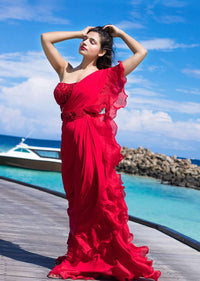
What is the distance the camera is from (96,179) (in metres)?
2.53

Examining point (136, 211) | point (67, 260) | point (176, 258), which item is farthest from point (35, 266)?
point (136, 211)

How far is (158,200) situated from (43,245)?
1235 cm

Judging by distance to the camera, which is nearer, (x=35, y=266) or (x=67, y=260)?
(x=67, y=260)

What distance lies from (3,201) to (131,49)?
4116 millimetres

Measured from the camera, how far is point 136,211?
12.7m

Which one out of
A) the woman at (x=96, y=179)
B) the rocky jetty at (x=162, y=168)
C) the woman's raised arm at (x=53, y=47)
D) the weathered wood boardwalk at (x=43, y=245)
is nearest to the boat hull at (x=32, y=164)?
the rocky jetty at (x=162, y=168)

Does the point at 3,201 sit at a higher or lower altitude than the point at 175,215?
higher

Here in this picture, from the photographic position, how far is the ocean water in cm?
1153

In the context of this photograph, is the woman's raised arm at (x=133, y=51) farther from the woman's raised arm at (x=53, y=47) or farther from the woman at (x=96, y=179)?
the woman's raised arm at (x=53, y=47)

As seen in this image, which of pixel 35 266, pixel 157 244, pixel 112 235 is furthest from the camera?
pixel 157 244

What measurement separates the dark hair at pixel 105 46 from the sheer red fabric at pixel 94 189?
157 mm

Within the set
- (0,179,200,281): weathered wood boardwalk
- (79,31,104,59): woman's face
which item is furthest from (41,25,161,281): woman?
(0,179,200,281): weathered wood boardwalk

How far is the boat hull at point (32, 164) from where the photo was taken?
19.6 m

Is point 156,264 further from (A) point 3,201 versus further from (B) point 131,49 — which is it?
(A) point 3,201
